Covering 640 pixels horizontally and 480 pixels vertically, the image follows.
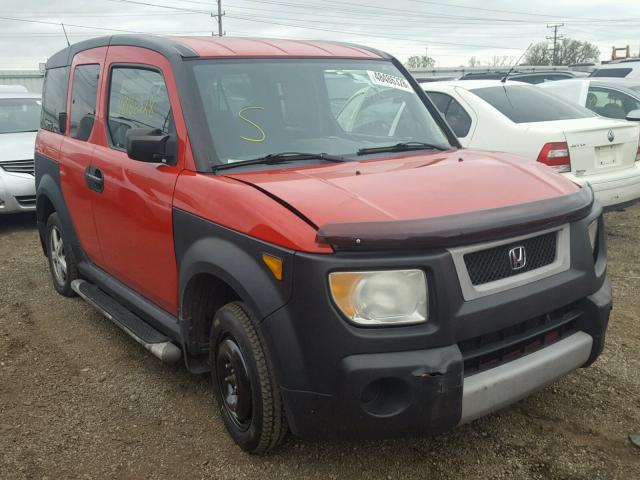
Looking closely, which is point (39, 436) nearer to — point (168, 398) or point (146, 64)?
point (168, 398)

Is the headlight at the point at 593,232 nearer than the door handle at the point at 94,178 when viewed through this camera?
Yes

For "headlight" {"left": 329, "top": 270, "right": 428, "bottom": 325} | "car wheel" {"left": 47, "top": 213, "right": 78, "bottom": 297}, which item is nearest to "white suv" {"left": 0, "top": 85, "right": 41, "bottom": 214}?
Answer: "car wheel" {"left": 47, "top": 213, "right": 78, "bottom": 297}

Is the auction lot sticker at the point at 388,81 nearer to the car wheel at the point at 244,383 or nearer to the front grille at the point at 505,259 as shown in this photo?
the front grille at the point at 505,259

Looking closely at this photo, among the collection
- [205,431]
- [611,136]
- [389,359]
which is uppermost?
[611,136]

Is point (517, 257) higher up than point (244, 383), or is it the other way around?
point (517, 257)

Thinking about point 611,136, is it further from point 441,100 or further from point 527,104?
point 441,100

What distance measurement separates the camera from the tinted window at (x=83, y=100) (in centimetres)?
414

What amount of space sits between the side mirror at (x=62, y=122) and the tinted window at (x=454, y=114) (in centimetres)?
354

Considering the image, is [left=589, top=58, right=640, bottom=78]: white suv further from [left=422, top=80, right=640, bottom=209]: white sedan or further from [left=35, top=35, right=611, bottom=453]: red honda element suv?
[left=35, top=35, right=611, bottom=453]: red honda element suv

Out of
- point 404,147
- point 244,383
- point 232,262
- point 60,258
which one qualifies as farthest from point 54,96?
point 244,383

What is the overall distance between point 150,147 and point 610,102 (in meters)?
7.93

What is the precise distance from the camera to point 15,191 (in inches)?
310

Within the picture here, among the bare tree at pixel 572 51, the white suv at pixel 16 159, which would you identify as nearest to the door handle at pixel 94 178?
the white suv at pixel 16 159

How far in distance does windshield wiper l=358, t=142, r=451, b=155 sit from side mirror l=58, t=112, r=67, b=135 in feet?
8.21
